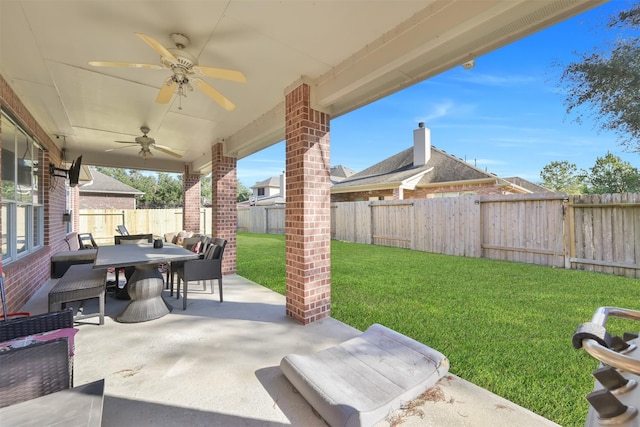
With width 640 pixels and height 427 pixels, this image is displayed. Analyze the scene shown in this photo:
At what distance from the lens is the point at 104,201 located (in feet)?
58.3

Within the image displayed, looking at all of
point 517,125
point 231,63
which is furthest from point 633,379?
point 517,125

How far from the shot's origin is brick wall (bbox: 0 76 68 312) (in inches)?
137

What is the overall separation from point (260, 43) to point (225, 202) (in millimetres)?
3993

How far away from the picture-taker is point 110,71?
10.5ft

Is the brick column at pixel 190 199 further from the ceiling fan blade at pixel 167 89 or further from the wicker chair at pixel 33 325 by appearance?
the wicker chair at pixel 33 325

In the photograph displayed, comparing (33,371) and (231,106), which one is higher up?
(231,106)

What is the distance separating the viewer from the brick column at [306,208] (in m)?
3.41

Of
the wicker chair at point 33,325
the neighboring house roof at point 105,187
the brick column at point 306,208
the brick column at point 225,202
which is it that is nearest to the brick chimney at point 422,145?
the brick column at point 225,202

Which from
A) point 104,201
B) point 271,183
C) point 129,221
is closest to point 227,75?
point 129,221

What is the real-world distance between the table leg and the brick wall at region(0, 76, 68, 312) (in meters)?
1.32

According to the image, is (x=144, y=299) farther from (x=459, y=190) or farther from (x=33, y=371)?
(x=459, y=190)

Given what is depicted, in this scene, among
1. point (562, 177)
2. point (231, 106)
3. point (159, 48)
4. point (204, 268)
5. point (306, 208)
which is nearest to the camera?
point (159, 48)

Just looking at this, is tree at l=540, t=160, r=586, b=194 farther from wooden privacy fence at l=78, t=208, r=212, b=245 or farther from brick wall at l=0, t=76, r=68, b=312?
brick wall at l=0, t=76, r=68, b=312

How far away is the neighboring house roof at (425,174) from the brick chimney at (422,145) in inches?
10.2
